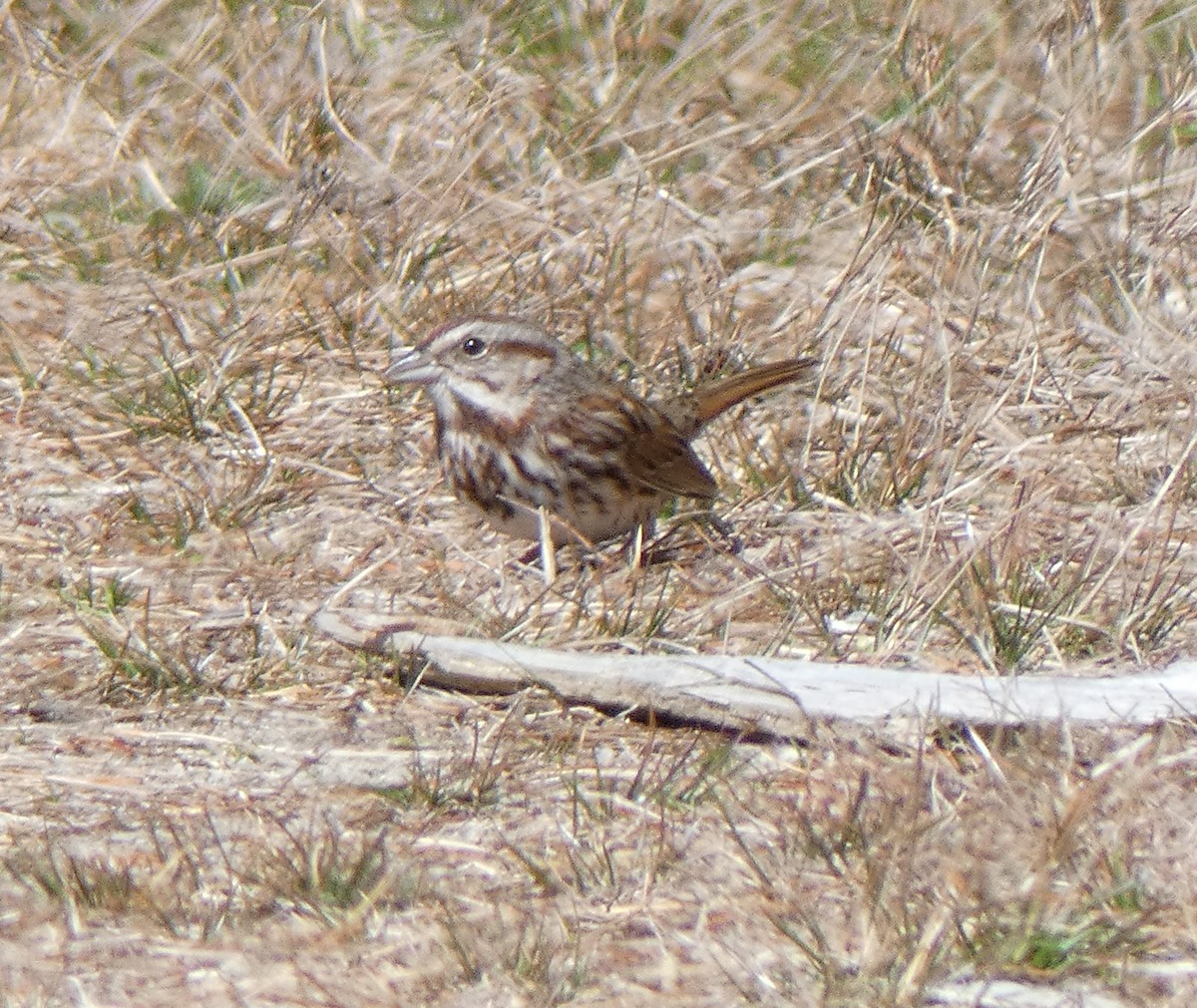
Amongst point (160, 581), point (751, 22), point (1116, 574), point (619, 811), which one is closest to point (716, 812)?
point (619, 811)

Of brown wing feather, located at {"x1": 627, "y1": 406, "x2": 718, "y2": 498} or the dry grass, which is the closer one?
the dry grass

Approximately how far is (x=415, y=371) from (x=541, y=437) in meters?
0.35

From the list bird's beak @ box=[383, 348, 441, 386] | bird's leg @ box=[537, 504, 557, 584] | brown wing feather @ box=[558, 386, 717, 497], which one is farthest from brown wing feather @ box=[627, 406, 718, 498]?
bird's beak @ box=[383, 348, 441, 386]

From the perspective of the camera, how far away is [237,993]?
288 centimetres

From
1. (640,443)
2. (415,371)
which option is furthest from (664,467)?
(415,371)

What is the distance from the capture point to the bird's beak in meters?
5.02

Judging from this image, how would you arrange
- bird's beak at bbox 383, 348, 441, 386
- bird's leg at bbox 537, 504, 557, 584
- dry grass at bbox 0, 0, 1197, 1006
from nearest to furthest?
1. dry grass at bbox 0, 0, 1197, 1006
2. bird's leg at bbox 537, 504, 557, 584
3. bird's beak at bbox 383, 348, 441, 386

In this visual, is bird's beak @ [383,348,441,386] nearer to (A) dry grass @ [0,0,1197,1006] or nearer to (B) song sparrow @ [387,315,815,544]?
(B) song sparrow @ [387,315,815,544]

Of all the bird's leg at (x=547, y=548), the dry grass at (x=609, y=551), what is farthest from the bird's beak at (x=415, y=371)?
the bird's leg at (x=547, y=548)

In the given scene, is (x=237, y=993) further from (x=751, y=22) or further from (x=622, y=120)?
(x=751, y=22)

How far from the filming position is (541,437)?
4891 mm

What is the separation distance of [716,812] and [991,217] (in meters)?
2.32

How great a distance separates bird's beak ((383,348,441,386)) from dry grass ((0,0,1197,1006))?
0.27m

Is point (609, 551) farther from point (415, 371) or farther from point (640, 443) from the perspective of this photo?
point (415, 371)
